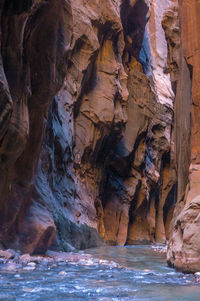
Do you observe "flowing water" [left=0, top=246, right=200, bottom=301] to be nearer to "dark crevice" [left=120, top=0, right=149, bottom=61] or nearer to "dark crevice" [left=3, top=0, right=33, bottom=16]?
"dark crevice" [left=3, top=0, right=33, bottom=16]

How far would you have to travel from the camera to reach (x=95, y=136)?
1964cm

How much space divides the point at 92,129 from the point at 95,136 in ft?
1.42

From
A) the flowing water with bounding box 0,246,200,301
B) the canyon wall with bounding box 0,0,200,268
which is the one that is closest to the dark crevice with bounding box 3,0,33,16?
the canyon wall with bounding box 0,0,200,268

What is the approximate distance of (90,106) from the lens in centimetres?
1964

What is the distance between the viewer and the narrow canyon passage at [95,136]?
22.7 ft

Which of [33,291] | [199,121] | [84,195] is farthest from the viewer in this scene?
[84,195]

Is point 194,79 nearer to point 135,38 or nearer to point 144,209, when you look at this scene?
point 144,209

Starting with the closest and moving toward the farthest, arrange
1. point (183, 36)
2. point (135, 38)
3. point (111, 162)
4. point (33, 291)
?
point (33, 291) → point (183, 36) → point (111, 162) → point (135, 38)

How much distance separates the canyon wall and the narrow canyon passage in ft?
0.12

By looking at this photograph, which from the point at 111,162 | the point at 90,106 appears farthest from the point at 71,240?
the point at 111,162

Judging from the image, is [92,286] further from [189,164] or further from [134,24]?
[134,24]

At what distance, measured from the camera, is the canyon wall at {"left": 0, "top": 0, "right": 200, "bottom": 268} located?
7395mm

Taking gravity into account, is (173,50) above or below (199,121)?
above

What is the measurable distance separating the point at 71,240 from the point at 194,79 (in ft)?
24.4
